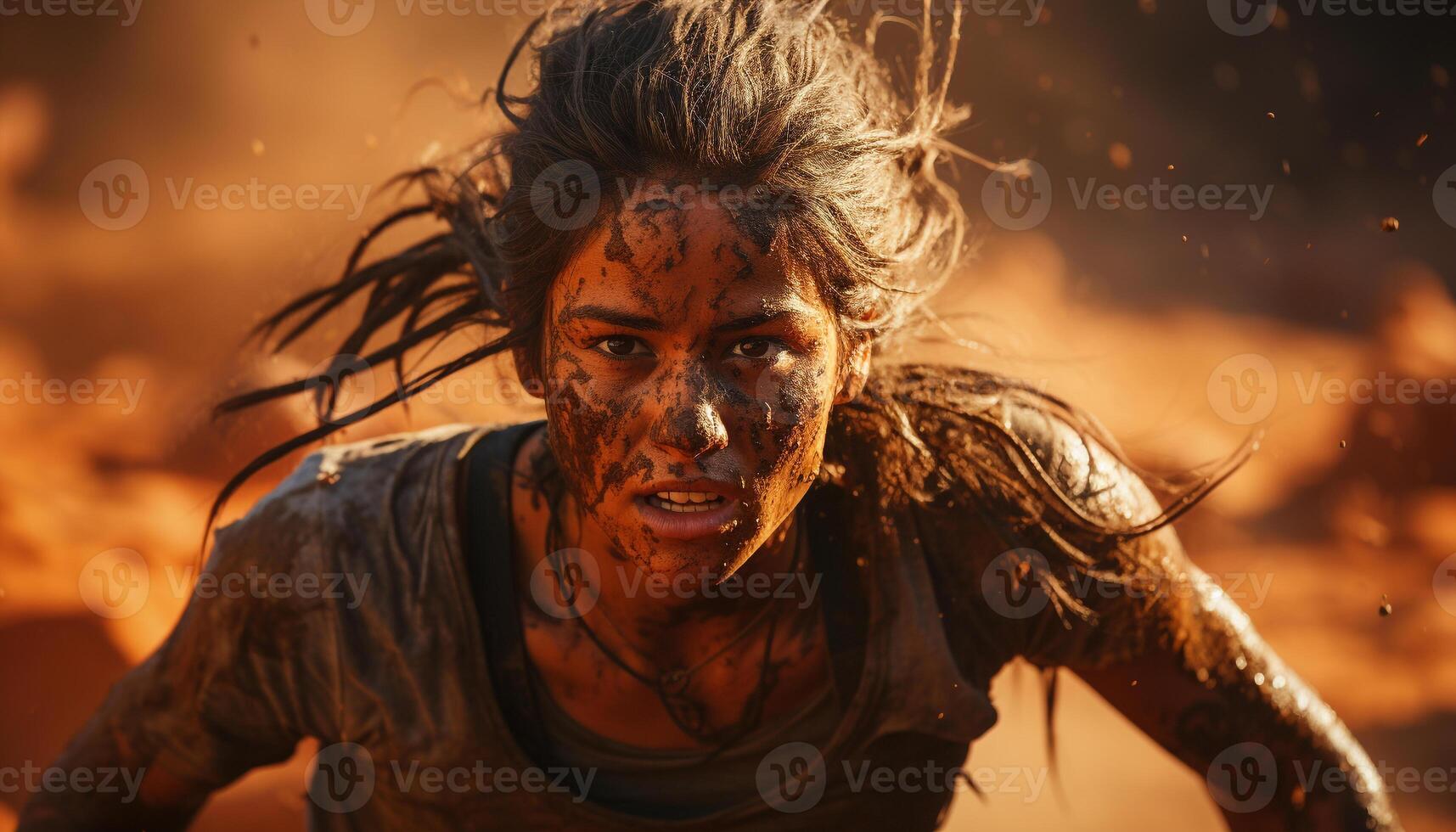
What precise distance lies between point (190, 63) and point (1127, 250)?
3.50 meters

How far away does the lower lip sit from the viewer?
5.28 ft

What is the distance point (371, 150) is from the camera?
4742 mm

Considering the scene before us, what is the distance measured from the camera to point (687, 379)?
1570 millimetres

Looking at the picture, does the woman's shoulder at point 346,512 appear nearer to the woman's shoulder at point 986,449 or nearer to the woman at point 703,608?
the woman at point 703,608

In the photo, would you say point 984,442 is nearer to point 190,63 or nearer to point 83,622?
point 83,622

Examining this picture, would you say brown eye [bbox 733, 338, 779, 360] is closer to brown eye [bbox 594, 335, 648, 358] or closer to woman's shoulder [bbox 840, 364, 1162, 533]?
brown eye [bbox 594, 335, 648, 358]

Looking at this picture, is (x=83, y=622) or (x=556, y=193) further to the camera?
(x=83, y=622)

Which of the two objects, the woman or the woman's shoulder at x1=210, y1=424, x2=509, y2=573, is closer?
the woman

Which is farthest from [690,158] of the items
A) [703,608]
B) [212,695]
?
[212,695]

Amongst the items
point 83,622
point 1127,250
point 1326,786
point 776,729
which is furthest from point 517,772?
point 1127,250

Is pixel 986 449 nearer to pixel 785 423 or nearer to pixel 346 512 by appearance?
pixel 785 423

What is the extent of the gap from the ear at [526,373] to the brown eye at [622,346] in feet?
0.72

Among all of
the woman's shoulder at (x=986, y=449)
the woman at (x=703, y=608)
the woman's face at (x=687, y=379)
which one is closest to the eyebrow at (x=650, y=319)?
the woman's face at (x=687, y=379)

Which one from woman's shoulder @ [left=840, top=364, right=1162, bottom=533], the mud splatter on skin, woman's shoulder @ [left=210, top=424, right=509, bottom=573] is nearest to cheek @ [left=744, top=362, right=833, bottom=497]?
the mud splatter on skin
